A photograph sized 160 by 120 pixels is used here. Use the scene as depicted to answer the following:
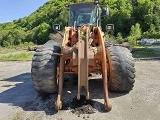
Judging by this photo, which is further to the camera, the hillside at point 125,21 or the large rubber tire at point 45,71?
the hillside at point 125,21

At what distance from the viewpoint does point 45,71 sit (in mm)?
7367

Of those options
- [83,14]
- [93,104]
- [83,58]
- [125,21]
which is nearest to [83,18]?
[83,14]

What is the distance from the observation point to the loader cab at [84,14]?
30.2 feet

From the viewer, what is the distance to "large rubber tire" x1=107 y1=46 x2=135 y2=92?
7.48 metres

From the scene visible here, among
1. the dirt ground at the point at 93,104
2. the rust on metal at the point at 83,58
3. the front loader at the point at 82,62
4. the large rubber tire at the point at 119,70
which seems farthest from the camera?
the large rubber tire at the point at 119,70

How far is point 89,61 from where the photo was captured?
685 centimetres

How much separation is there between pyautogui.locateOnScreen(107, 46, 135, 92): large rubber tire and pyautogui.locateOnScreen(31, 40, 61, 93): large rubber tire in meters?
1.33

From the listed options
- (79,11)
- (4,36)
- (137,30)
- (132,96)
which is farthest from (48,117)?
(4,36)

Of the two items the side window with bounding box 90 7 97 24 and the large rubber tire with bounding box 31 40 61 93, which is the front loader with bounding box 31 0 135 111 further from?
the side window with bounding box 90 7 97 24

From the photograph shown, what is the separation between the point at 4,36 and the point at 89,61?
230ft

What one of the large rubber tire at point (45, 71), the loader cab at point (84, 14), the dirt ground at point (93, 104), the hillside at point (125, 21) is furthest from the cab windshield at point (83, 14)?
the hillside at point (125, 21)

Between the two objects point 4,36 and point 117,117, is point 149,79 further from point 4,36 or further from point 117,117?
point 4,36

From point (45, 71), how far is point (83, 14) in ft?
8.92

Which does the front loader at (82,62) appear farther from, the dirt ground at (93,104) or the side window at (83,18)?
the side window at (83,18)
